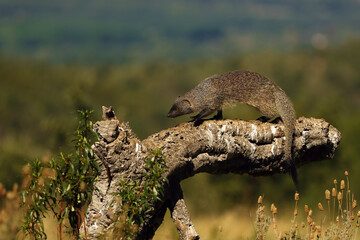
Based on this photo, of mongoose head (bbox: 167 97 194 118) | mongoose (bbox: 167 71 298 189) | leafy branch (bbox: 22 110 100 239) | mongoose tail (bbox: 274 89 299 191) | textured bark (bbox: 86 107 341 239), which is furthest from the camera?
mongoose head (bbox: 167 97 194 118)

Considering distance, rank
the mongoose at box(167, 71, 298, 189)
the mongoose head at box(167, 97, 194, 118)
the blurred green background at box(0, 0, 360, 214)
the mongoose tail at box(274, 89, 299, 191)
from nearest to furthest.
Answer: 1. the mongoose tail at box(274, 89, 299, 191)
2. the mongoose at box(167, 71, 298, 189)
3. the mongoose head at box(167, 97, 194, 118)
4. the blurred green background at box(0, 0, 360, 214)

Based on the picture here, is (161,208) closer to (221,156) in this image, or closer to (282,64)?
(221,156)

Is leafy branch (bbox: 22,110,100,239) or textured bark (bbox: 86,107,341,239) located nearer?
leafy branch (bbox: 22,110,100,239)

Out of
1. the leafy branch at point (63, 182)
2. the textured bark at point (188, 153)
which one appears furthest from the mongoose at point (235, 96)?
the leafy branch at point (63, 182)

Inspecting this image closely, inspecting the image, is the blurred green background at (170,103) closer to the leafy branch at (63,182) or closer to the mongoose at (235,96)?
the leafy branch at (63,182)

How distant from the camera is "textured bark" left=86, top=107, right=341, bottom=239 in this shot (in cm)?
572

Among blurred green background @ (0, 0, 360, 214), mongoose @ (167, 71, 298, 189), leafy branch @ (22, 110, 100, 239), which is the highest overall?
blurred green background @ (0, 0, 360, 214)

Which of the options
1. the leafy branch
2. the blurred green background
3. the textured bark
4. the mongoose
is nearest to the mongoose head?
the mongoose

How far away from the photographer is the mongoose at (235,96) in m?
8.27

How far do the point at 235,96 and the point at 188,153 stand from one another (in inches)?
100

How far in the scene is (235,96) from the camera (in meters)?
8.54

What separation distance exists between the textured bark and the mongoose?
0.71 m

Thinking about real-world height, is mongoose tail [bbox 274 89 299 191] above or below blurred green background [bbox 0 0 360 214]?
below

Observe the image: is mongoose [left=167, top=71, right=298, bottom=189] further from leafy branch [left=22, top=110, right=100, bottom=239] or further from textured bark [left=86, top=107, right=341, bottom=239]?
leafy branch [left=22, top=110, right=100, bottom=239]
